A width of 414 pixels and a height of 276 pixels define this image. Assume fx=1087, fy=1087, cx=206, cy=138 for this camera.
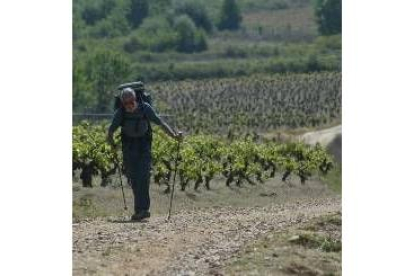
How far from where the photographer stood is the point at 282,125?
5144cm

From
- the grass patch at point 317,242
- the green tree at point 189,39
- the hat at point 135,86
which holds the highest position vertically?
the green tree at point 189,39

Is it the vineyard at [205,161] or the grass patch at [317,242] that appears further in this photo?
the vineyard at [205,161]

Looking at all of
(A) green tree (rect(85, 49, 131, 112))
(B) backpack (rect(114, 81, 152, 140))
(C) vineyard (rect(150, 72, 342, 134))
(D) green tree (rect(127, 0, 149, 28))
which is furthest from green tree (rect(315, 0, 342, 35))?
(B) backpack (rect(114, 81, 152, 140))

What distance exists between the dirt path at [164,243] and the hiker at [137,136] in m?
0.36

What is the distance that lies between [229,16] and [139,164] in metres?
109

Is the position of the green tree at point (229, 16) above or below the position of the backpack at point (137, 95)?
above

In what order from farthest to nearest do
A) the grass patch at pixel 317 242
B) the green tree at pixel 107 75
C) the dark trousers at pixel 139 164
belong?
the green tree at pixel 107 75
the dark trousers at pixel 139 164
the grass patch at pixel 317 242

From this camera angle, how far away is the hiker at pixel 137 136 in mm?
11383

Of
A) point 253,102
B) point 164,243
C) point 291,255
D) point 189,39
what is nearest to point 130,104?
point 164,243

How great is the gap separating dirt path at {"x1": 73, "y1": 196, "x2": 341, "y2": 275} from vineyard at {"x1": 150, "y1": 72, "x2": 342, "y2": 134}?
117 feet

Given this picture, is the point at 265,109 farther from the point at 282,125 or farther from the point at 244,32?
the point at 244,32

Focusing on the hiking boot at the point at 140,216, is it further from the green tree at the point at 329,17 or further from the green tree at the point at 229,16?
the green tree at the point at 229,16

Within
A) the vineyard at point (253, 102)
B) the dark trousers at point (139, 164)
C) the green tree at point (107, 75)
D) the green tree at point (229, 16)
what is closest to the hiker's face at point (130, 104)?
the dark trousers at point (139, 164)
